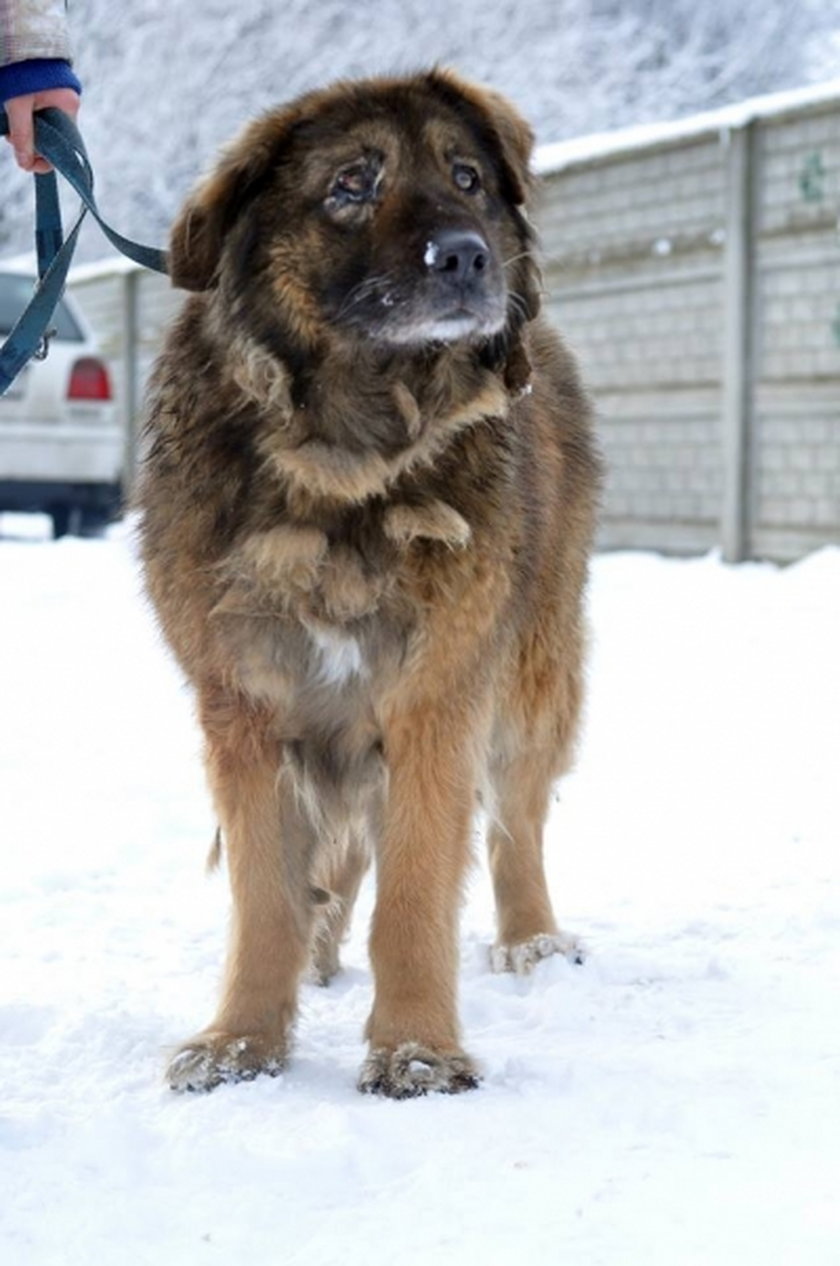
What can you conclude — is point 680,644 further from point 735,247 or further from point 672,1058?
point 672,1058

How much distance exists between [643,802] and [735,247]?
5.80 m

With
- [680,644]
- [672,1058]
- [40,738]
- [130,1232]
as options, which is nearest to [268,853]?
[672,1058]

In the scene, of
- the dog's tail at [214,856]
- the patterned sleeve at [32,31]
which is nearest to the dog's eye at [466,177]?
the patterned sleeve at [32,31]

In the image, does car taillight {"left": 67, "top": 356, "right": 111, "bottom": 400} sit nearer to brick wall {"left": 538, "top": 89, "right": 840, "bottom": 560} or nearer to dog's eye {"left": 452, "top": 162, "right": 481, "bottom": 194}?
brick wall {"left": 538, "top": 89, "right": 840, "bottom": 560}

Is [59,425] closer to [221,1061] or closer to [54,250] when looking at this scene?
[54,250]

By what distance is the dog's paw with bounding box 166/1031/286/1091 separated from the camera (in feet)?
10.1

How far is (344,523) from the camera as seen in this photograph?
10.6ft

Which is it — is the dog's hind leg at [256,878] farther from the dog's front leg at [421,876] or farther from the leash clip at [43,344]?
the leash clip at [43,344]

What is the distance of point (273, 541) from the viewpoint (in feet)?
10.5

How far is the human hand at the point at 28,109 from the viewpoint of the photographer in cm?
363

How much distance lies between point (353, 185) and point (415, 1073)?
1548 millimetres

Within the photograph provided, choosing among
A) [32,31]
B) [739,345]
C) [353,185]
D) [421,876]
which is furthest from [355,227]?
[739,345]

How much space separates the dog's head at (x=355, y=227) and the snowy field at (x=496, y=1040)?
1292 mm

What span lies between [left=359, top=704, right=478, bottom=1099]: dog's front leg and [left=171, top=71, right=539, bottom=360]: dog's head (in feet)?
2.31
